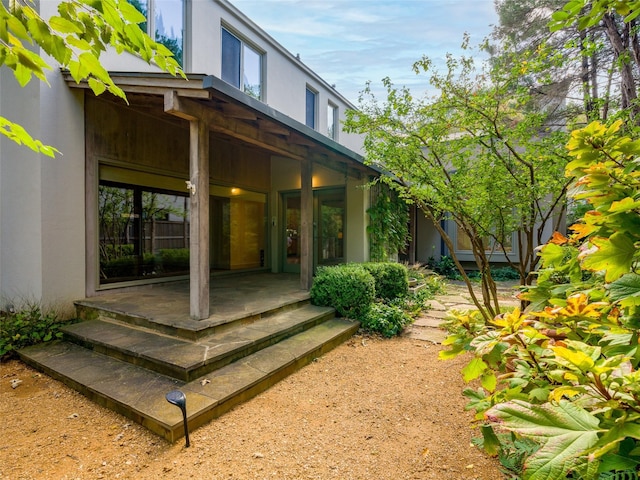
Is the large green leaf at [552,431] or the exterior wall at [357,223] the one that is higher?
the exterior wall at [357,223]

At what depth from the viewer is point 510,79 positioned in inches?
124

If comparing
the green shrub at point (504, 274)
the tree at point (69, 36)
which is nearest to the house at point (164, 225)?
the tree at point (69, 36)

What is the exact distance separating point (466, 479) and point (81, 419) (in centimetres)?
309

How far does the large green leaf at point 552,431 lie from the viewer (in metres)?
0.70

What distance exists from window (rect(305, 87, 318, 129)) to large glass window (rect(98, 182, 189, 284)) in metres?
5.28

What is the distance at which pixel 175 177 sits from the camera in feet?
21.3

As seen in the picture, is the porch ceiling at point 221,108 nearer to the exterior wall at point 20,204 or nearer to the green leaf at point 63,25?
the exterior wall at point 20,204

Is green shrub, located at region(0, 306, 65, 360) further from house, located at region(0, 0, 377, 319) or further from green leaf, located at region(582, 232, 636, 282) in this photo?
green leaf, located at region(582, 232, 636, 282)

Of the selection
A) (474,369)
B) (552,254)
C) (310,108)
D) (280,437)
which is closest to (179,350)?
(280,437)

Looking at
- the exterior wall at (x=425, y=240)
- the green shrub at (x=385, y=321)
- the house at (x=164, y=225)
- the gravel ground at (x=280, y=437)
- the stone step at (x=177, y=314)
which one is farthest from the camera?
the exterior wall at (x=425, y=240)

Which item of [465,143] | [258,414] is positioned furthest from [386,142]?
[258,414]

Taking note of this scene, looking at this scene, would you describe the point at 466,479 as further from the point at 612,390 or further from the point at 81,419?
the point at 81,419

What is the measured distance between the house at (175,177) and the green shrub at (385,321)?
144cm

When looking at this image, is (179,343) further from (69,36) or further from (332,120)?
(332,120)
